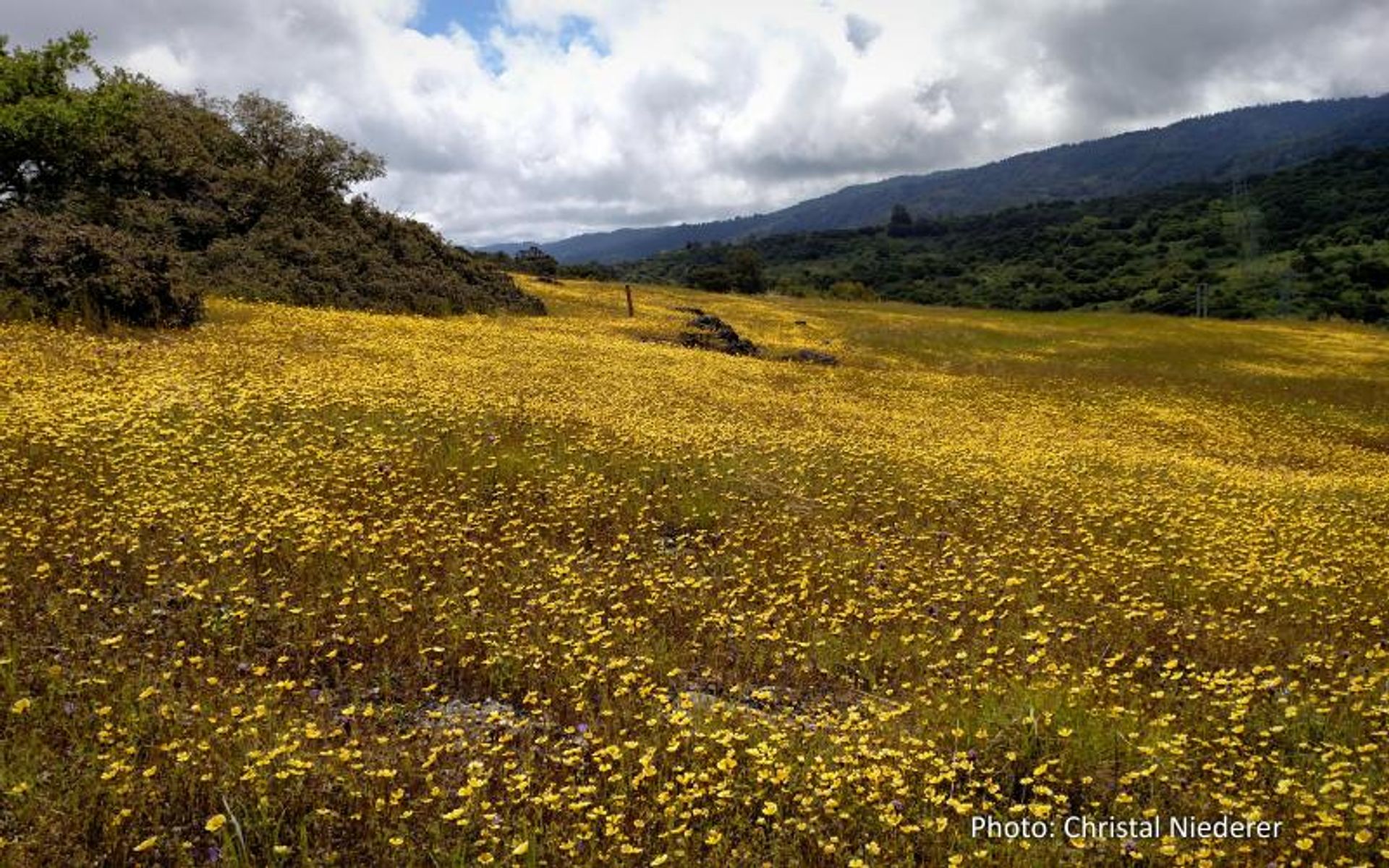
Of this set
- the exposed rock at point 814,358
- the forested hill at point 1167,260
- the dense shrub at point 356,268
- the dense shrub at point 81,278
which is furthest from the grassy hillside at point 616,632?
the forested hill at point 1167,260

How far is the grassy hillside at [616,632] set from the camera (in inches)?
225

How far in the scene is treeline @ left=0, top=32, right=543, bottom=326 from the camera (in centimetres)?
2014

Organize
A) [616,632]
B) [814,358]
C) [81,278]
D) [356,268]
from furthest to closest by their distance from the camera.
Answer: [814,358], [356,268], [81,278], [616,632]

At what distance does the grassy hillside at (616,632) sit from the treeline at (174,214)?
2681 millimetres

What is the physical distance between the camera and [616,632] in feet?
28.8

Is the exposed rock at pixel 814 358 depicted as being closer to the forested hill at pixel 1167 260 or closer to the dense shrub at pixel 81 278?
the dense shrub at pixel 81 278

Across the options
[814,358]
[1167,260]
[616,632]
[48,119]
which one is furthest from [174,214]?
[1167,260]

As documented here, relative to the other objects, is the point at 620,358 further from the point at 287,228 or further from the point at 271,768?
the point at 271,768

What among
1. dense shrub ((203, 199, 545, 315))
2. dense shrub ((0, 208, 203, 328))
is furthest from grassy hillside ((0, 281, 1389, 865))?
dense shrub ((203, 199, 545, 315))

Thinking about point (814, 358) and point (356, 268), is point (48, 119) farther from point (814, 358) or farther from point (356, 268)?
point (814, 358)

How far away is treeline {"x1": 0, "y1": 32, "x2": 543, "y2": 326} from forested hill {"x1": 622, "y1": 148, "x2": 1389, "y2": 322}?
2160 inches

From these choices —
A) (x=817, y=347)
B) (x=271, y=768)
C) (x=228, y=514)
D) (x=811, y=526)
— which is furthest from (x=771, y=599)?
(x=817, y=347)

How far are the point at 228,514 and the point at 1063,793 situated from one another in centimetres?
991

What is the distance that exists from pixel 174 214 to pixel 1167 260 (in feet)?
406
